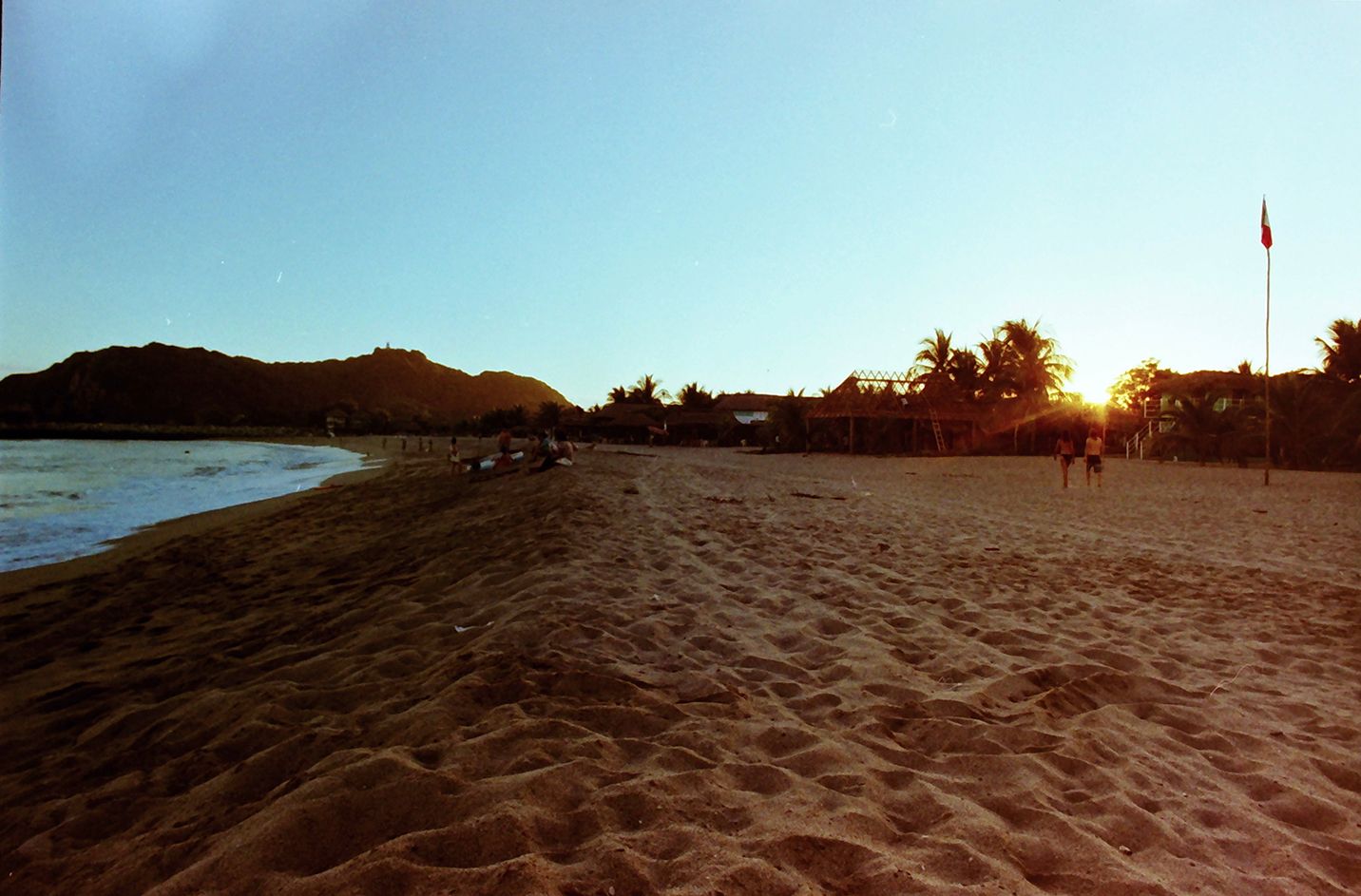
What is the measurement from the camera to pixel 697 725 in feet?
8.71

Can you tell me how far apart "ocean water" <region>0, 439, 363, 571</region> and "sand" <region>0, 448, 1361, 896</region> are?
15.6ft

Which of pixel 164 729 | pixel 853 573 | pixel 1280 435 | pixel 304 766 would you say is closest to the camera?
pixel 304 766

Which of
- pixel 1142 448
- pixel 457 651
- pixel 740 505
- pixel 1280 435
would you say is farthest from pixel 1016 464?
pixel 457 651

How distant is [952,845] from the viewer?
1.88m

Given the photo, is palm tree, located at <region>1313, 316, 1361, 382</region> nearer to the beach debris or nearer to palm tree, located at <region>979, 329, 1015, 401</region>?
Result: palm tree, located at <region>979, 329, 1015, 401</region>

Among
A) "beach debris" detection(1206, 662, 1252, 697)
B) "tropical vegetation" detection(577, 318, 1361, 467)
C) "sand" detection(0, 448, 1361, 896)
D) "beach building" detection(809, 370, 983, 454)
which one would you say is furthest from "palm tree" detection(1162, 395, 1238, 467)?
"beach debris" detection(1206, 662, 1252, 697)

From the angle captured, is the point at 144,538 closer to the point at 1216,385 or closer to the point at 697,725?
the point at 697,725

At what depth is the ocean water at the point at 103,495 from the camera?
9953 millimetres

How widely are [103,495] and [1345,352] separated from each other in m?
35.0

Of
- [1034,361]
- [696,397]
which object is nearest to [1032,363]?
[1034,361]

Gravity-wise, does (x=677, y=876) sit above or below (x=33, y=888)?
above

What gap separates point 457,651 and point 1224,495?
13.8m

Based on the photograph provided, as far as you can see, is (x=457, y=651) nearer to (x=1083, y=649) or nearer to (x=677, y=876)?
(x=677, y=876)

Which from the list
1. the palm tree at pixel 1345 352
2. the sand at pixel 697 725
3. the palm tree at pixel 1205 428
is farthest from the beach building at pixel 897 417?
the sand at pixel 697 725
